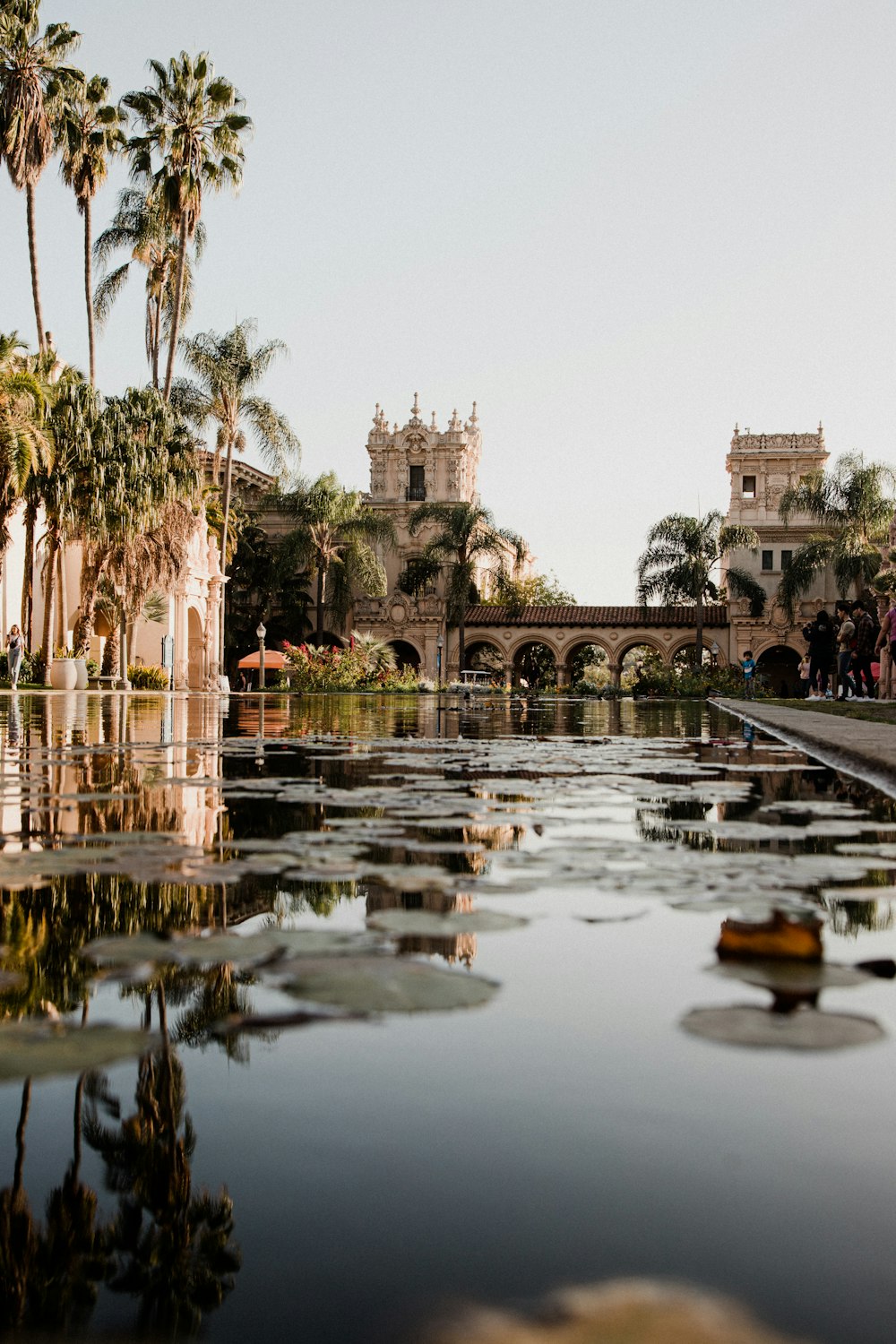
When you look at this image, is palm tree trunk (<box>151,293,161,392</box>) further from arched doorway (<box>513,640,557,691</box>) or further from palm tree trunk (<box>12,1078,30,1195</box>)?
palm tree trunk (<box>12,1078,30,1195</box>)

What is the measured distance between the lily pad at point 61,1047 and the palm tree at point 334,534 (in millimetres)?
57109

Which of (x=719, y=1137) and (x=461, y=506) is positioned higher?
(x=461, y=506)

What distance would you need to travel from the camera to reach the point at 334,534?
59.9m

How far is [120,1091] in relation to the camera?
59.4 inches

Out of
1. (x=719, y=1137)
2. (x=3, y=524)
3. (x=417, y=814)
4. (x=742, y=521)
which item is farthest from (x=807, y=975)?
(x=742, y=521)

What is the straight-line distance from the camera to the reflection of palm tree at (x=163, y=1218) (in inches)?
43.1

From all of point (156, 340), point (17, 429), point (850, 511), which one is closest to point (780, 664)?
point (850, 511)

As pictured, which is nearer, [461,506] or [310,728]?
[310,728]

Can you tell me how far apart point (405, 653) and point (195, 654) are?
19386 millimetres

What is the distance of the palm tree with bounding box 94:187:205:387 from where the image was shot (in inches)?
1544

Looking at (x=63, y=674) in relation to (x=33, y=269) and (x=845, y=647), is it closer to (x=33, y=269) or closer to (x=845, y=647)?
(x=33, y=269)

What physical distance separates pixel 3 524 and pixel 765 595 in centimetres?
4333

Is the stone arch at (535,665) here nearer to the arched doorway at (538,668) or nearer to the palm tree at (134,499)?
the arched doorway at (538,668)

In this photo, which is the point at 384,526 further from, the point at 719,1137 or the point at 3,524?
the point at 719,1137
